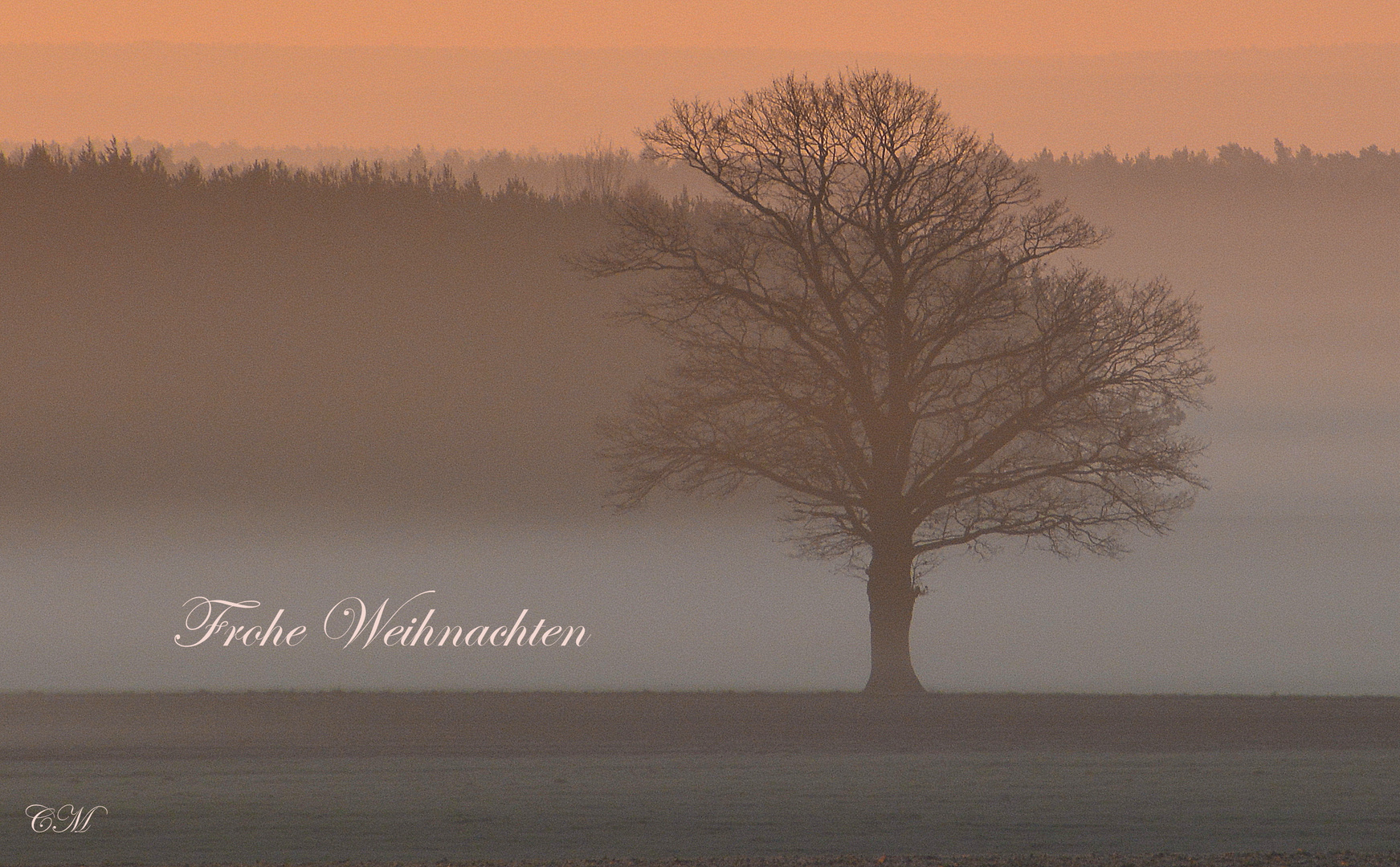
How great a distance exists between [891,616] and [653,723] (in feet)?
27.2

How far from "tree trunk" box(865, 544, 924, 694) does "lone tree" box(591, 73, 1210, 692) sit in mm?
43

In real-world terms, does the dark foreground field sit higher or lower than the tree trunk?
lower

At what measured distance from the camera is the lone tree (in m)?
35.5

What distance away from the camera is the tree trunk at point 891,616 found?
36.4 meters

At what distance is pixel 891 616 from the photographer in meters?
36.7

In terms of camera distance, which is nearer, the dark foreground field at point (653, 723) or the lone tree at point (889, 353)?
the dark foreground field at point (653, 723)

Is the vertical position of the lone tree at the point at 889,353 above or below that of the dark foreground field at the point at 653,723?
above

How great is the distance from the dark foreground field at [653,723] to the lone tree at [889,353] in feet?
12.2

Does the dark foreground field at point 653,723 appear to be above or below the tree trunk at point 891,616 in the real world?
below

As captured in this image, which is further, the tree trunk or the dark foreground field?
the tree trunk

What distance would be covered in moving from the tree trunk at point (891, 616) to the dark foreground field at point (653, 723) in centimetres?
104

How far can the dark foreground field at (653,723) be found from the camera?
1011 inches

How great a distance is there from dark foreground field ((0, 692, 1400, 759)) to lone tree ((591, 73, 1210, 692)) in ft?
12.2

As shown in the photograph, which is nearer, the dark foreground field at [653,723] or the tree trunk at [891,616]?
the dark foreground field at [653,723]
